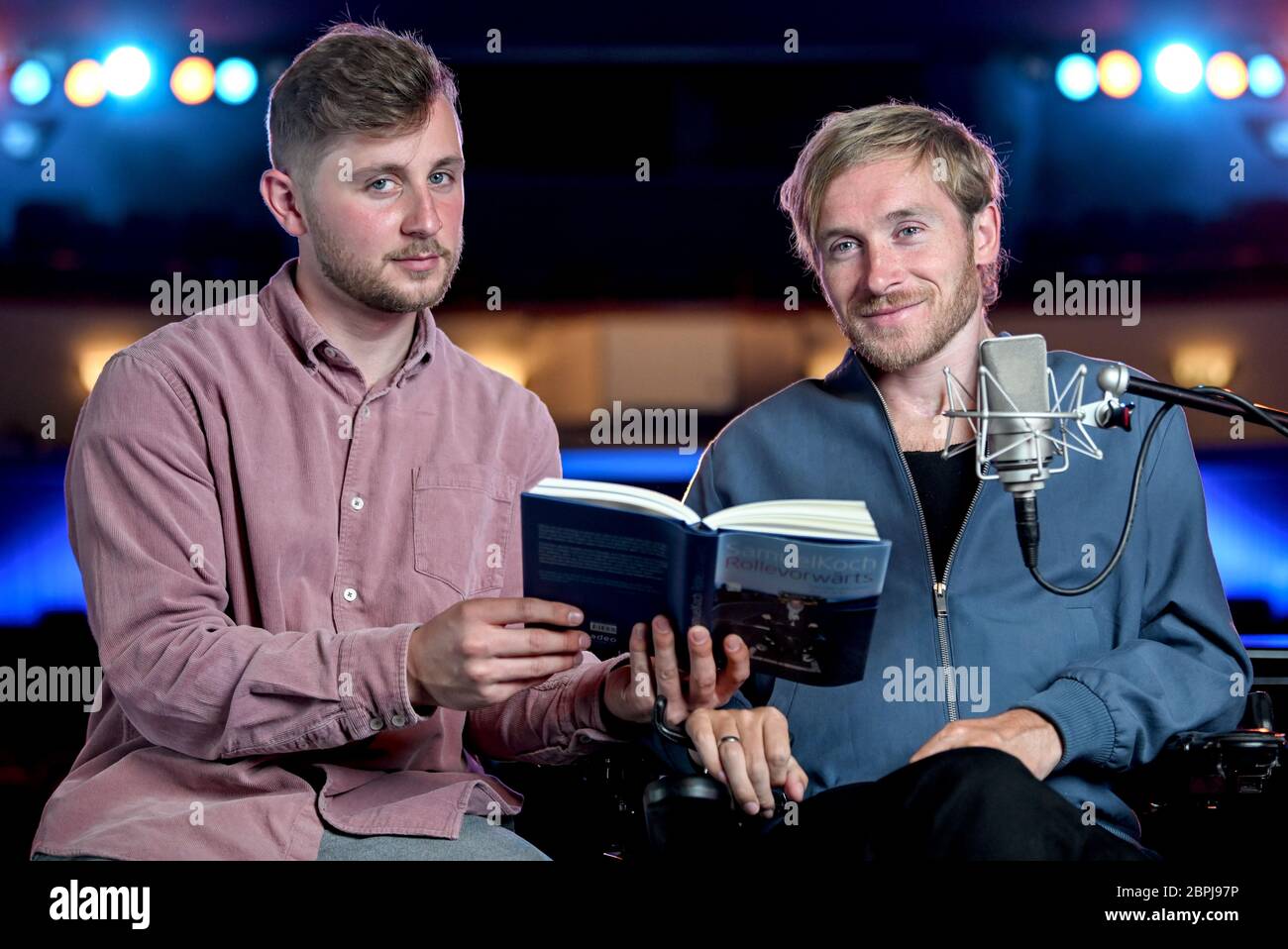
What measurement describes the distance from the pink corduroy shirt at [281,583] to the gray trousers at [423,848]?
0.5 inches

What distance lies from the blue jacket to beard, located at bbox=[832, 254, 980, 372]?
12 cm

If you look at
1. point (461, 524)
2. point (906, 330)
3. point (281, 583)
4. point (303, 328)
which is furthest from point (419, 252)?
point (906, 330)

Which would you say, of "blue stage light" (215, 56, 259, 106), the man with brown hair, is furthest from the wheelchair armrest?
"blue stage light" (215, 56, 259, 106)

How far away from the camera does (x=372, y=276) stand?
1.81 meters

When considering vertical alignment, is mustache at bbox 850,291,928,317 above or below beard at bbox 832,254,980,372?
above

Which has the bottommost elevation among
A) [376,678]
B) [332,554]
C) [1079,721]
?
[1079,721]

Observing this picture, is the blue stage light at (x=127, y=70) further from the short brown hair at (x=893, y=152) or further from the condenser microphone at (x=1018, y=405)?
the condenser microphone at (x=1018, y=405)

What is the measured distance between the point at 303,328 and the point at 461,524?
34 cm

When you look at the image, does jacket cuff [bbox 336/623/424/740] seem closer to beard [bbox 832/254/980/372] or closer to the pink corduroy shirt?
the pink corduroy shirt

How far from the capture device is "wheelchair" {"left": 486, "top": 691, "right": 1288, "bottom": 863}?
61.8 inches

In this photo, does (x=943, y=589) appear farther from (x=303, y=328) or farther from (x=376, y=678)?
(x=303, y=328)

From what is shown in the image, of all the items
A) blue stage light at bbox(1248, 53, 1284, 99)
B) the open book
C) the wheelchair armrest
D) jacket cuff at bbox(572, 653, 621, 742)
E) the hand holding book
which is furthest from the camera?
blue stage light at bbox(1248, 53, 1284, 99)

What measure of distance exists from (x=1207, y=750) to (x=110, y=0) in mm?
2540

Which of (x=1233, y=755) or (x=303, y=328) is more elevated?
(x=303, y=328)
